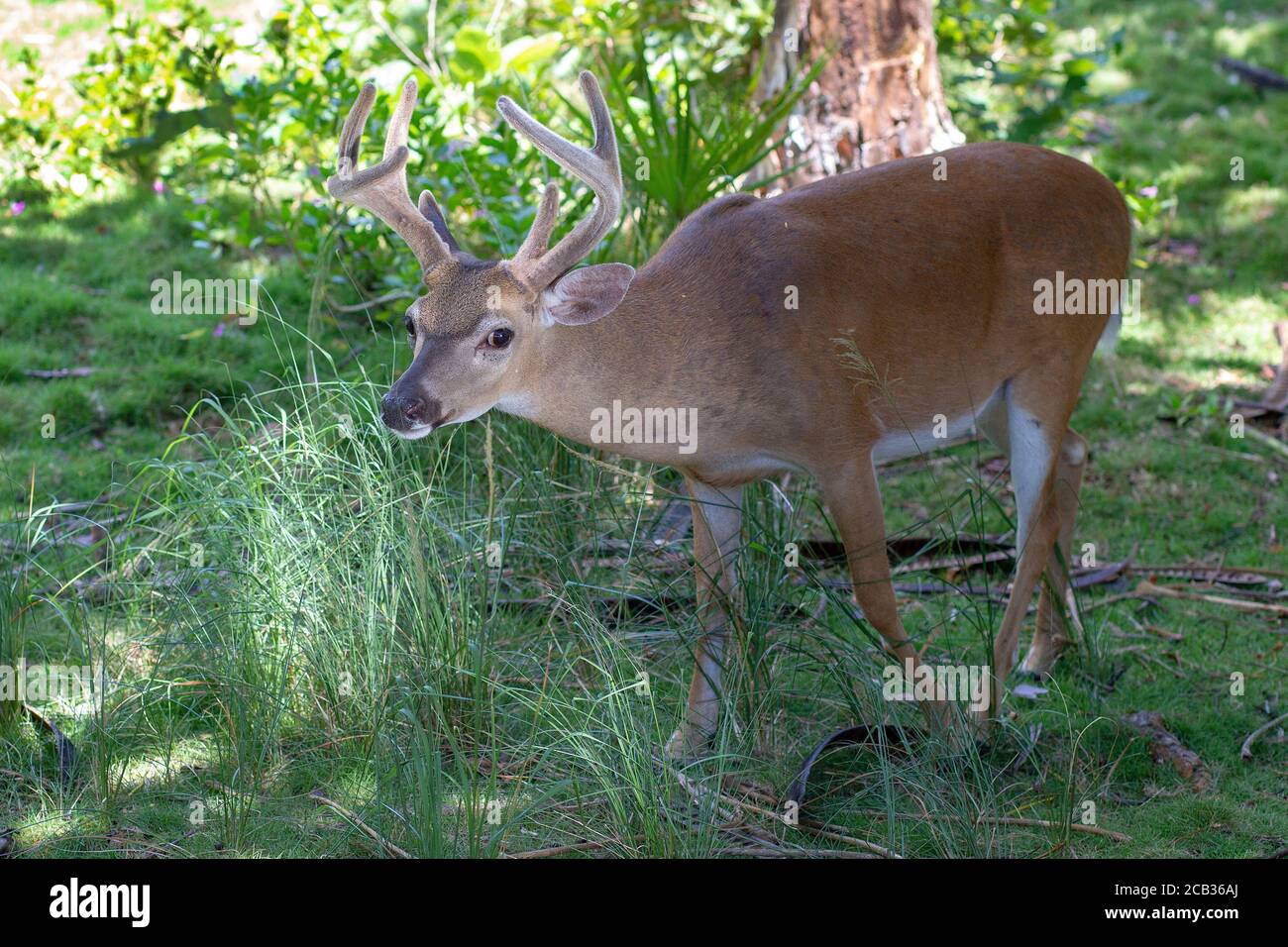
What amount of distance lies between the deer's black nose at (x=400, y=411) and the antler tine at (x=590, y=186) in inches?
22.2

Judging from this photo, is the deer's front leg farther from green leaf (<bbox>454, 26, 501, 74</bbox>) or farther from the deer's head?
green leaf (<bbox>454, 26, 501, 74</bbox>)

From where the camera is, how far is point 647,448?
193 inches

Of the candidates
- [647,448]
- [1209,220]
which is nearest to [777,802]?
[647,448]

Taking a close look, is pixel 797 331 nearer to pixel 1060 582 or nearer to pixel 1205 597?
pixel 1060 582

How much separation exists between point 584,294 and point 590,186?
13.3 inches

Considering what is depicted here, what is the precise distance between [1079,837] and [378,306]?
507 cm

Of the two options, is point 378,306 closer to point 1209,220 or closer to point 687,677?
point 687,677

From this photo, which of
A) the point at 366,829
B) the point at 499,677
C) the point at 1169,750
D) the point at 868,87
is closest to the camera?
the point at 366,829

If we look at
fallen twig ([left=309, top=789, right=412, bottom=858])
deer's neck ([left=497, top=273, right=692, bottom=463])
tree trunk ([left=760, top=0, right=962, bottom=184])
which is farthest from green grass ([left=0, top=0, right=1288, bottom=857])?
tree trunk ([left=760, top=0, right=962, bottom=184])

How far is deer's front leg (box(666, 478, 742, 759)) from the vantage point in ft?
16.1

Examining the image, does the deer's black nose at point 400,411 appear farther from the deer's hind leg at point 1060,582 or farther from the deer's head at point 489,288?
the deer's hind leg at point 1060,582

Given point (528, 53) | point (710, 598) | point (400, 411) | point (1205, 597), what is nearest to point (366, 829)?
point (400, 411)

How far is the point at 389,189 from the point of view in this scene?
481cm

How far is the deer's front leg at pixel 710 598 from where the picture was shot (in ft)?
16.1
